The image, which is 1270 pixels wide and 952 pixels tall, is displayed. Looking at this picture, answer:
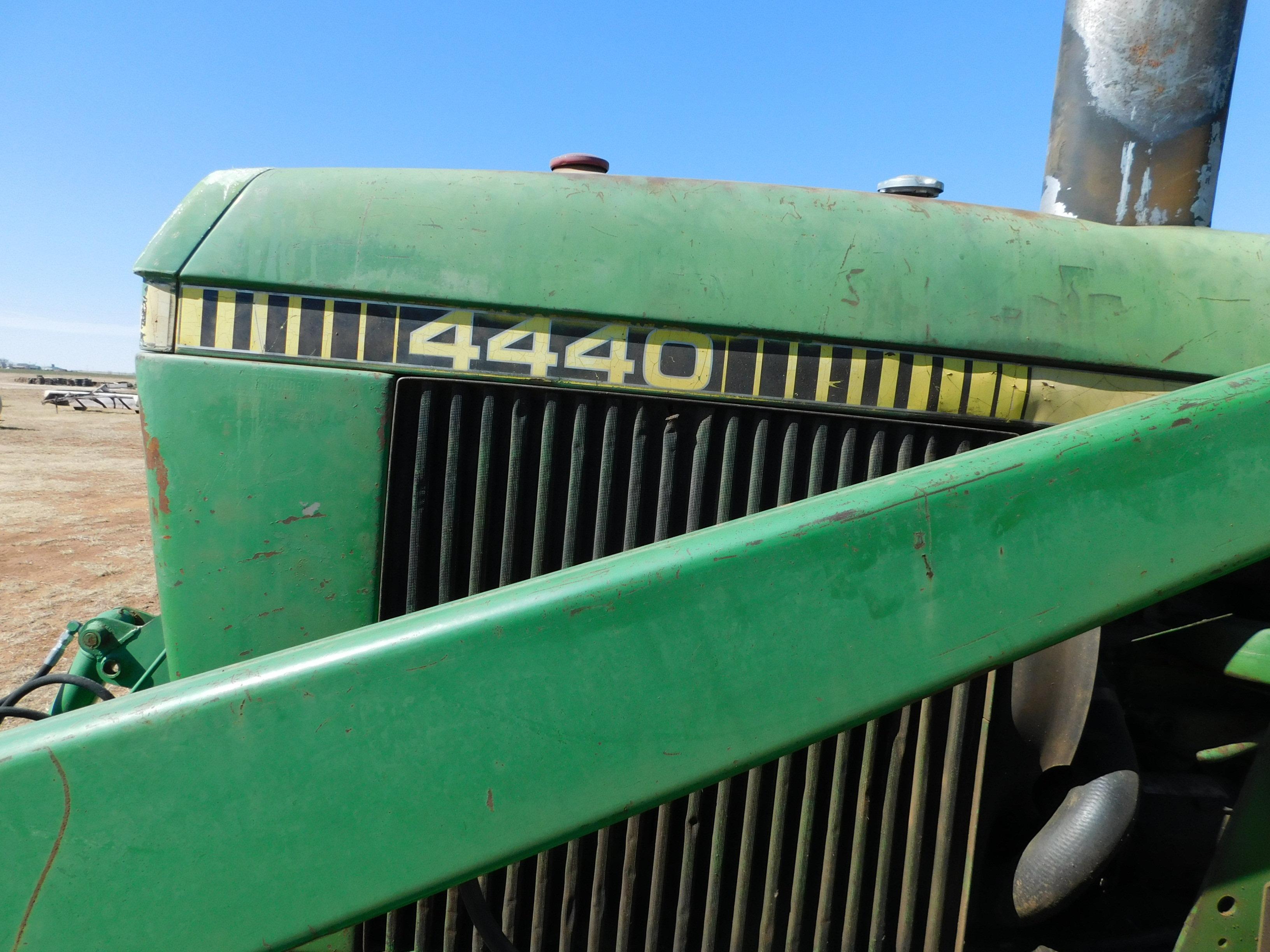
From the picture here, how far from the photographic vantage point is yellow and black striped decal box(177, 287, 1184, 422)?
143 centimetres

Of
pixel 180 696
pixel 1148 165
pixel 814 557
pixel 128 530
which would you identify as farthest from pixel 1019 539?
pixel 128 530

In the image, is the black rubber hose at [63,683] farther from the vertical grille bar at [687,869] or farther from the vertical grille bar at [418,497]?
the vertical grille bar at [687,869]

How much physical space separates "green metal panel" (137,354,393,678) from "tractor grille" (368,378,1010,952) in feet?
0.17

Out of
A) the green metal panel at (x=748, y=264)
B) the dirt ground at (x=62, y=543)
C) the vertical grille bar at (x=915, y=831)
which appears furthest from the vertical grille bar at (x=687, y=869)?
the dirt ground at (x=62, y=543)

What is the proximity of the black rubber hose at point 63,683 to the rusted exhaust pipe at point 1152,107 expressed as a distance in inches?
87.2

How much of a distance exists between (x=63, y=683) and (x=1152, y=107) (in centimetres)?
257

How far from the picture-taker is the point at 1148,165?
5.57 feet

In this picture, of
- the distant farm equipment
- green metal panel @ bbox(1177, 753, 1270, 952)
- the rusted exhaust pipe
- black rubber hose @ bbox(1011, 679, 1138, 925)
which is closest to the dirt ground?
black rubber hose @ bbox(1011, 679, 1138, 925)

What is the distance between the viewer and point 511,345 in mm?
1437

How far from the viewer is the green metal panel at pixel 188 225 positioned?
1.43 metres

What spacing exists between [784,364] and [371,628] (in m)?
0.80

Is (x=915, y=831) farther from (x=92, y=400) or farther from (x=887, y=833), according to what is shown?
(x=92, y=400)

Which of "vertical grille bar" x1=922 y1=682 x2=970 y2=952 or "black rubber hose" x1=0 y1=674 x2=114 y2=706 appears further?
"black rubber hose" x1=0 y1=674 x2=114 y2=706

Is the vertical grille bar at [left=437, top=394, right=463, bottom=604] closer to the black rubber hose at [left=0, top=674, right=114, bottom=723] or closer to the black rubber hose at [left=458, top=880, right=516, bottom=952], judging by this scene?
the black rubber hose at [left=458, top=880, right=516, bottom=952]
